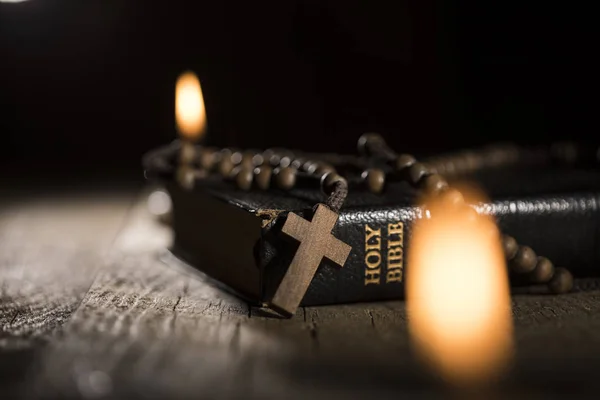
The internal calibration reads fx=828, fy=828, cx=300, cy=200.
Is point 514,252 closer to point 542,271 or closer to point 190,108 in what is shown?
point 542,271

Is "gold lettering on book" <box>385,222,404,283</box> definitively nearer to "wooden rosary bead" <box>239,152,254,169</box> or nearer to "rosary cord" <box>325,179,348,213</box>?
"rosary cord" <box>325,179,348,213</box>

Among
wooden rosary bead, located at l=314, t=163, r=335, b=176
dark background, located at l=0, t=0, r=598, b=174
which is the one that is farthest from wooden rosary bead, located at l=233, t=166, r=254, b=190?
dark background, located at l=0, t=0, r=598, b=174

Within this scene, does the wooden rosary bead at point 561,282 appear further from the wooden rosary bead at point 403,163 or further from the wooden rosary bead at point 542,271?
the wooden rosary bead at point 403,163

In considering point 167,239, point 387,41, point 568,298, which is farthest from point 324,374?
point 387,41

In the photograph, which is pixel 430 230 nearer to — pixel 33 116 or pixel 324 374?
pixel 324 374

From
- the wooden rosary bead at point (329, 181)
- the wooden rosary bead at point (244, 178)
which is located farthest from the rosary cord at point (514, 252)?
the wooden rosary bead at point (244, 178)

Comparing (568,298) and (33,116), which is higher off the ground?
(33,116)
